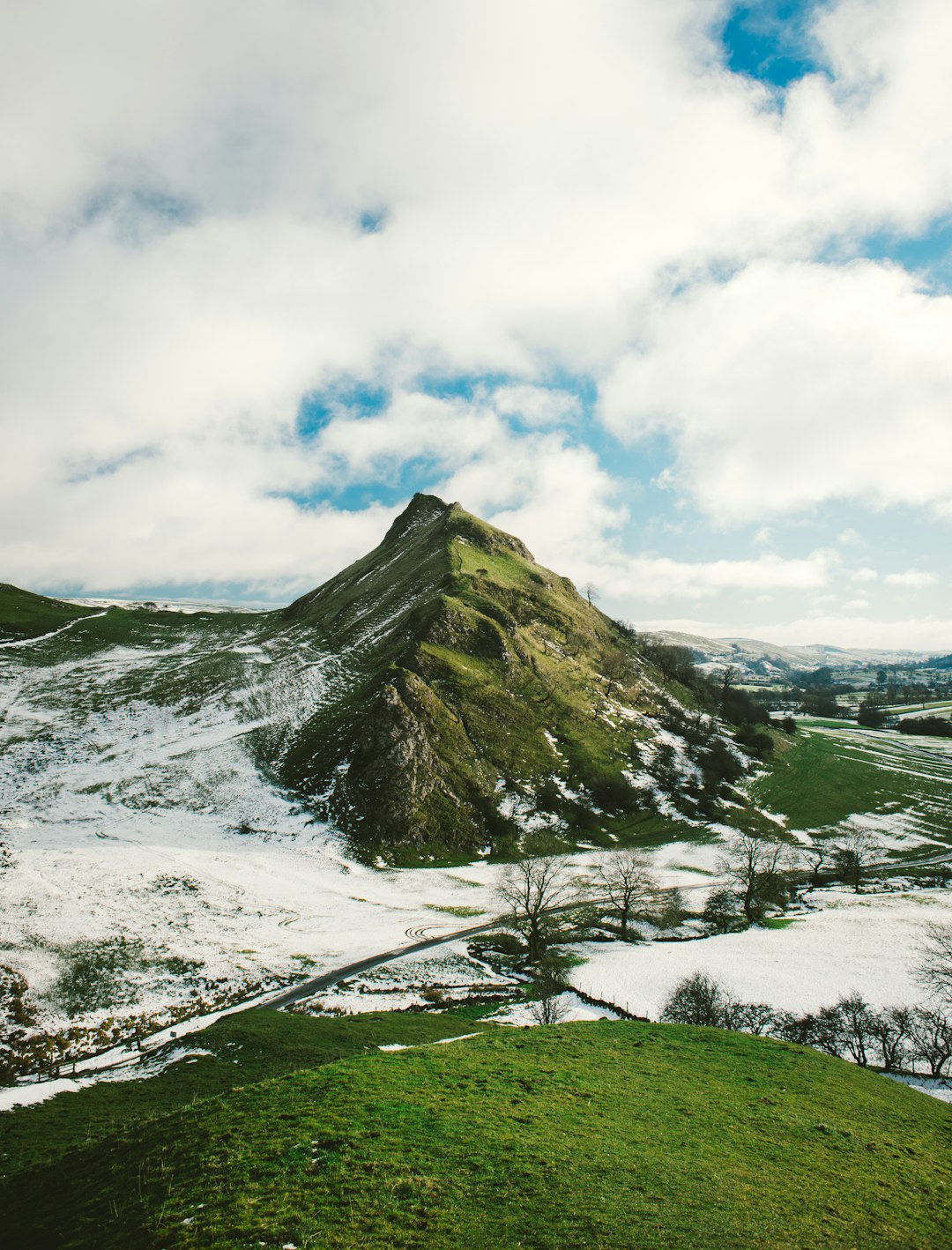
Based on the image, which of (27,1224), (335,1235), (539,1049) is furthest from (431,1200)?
(539,1049)

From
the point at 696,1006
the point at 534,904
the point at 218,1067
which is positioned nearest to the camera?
the point at 218,1067

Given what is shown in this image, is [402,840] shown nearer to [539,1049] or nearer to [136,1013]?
[136,1013]

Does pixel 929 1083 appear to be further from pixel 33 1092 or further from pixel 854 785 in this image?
pixel 854 785

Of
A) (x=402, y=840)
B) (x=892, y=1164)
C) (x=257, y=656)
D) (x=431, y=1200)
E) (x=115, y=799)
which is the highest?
(x=257, y=656)

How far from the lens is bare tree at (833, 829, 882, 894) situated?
8194 cm

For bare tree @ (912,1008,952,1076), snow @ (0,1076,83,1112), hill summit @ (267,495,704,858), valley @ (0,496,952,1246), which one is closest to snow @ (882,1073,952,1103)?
valley @ (0,496,952,1246)

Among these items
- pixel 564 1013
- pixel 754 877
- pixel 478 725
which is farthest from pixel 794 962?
pixel 478 725

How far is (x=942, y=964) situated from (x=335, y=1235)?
59.6m

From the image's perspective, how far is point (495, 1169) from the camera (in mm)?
14406

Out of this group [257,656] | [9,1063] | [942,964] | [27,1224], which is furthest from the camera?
[257,656]

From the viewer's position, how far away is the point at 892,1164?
60.6ft

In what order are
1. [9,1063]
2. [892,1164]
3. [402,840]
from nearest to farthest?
[892,1164] < [9,1063] < [402,840]

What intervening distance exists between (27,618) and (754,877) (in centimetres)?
20133

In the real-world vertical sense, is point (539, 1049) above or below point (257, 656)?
below
